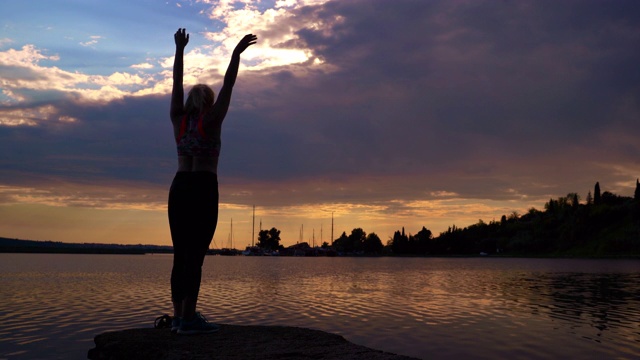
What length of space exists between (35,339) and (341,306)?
14.6 metres

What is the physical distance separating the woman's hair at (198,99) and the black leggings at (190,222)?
103cm

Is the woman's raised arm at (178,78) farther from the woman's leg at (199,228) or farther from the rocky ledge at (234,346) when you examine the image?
the rocky ledge at (234,346)

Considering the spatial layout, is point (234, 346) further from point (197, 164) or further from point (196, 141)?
point (196, 141)

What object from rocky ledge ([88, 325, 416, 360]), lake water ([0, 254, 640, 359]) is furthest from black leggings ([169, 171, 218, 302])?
lake water ([0, 254, 640, 359])

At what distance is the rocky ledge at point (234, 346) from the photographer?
7.10m

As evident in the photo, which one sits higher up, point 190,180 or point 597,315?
point 190,180

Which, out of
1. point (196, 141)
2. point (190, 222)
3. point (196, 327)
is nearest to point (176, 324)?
point (196, 327)

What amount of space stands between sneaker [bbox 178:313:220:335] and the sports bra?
2.72 m

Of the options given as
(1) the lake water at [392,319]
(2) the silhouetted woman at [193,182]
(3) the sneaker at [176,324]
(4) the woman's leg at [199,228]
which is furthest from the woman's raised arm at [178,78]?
(1) the lake water at [392,319]

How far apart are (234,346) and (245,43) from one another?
15.1 feet

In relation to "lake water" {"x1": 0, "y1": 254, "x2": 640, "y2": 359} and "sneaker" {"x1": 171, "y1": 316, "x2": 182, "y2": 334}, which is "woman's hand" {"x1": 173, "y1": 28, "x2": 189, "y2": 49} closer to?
"sneaker" {"x1": 171, "y1": 316, "x2": 182, "y2": 334}

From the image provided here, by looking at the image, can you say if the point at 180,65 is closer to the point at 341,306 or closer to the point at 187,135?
the point at 187,135

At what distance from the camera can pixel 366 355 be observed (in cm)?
711

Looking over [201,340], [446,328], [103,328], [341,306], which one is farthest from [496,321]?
[201,340]
